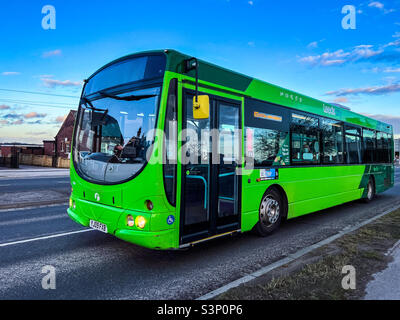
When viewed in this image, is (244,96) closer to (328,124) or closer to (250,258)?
(250,258)

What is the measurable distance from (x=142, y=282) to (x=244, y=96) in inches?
146

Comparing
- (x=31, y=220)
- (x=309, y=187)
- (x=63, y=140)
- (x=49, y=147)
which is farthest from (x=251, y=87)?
(x=49, y=147)

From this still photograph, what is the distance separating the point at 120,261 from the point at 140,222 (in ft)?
3.51

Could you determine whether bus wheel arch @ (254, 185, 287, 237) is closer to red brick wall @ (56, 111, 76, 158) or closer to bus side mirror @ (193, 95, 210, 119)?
bus side mirror @ (193, 95, 210, 119)

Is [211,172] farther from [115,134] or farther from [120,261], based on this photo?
[120,261]

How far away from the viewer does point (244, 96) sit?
18.1 feet

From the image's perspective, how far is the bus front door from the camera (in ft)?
14.3

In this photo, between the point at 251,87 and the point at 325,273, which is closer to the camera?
the point at 325,273

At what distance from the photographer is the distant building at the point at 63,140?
4638cm

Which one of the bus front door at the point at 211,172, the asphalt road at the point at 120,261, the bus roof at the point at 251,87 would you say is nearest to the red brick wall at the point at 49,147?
the asphalt road at the point at 120,261

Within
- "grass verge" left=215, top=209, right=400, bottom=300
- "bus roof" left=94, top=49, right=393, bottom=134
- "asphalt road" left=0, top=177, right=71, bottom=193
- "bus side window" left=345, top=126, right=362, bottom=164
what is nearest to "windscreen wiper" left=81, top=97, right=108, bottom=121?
"bus roof" left=94, top=49, right=393, bottom=134

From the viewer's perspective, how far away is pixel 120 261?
455 centimetres

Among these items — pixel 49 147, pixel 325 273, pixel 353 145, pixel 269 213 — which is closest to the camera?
pixel 325 273

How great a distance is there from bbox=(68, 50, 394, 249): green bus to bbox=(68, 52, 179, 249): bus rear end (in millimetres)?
16
